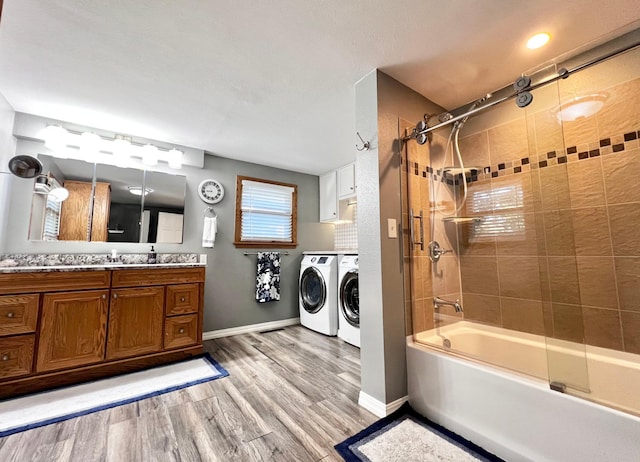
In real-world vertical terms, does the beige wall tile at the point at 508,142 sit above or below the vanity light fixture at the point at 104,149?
below

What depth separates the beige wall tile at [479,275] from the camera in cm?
212

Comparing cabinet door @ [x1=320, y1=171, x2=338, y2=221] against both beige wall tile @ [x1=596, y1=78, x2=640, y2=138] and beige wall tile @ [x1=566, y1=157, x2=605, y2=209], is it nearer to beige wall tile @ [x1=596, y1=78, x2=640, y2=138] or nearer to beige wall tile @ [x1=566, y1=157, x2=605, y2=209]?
beige wall tile @ [x1=566, y1=157, x2=605, y2=209]

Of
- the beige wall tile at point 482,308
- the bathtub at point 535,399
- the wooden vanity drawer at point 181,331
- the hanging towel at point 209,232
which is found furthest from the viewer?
the hanging towel at point 209,232

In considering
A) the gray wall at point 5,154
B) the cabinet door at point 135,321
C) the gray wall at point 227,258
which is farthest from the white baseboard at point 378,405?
the gray wall at point 5,154

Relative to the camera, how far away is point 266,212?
3699mm

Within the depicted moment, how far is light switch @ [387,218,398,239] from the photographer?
178 cm

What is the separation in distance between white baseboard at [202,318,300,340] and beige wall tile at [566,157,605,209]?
10.6 ft

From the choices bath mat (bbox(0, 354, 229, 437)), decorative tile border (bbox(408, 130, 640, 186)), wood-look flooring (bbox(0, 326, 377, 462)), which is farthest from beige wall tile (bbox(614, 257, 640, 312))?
bath mat (bbox(0, 354, 229, 437))

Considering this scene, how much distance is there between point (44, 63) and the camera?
1.74m

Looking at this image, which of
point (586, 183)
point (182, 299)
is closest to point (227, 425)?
point (182, 299)

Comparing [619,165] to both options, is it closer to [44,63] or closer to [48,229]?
[44,63]

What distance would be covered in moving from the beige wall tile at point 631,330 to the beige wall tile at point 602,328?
0.02 metres

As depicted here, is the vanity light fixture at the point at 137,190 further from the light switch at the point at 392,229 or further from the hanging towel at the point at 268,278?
the light switch at the point at 392,229

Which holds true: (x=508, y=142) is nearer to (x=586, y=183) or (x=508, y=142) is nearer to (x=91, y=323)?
(x=586, y=183)
